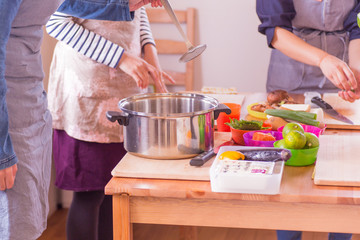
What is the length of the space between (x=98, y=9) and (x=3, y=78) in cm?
50

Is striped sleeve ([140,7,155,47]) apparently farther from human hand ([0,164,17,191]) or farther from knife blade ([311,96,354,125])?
human hand ([0,164,17,191])

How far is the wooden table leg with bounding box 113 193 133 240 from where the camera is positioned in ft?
3.64

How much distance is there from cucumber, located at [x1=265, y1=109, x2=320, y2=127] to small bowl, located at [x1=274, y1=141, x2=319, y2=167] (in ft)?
0.97

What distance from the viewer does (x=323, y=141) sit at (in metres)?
1.35

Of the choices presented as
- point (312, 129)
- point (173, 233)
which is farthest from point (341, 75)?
point (173, 233)

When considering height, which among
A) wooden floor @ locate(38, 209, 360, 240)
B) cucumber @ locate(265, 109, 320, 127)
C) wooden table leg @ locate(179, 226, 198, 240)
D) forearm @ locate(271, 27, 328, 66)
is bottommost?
wooden floor @ locate(38, 209, 360, 240)

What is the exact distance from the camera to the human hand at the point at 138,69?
5.36 feet

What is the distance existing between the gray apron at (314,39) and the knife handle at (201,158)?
1.00 meters

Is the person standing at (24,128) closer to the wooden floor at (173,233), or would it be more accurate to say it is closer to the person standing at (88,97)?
the person standing at (88,97)

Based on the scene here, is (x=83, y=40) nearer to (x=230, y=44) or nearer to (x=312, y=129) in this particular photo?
(x=312, y=129)

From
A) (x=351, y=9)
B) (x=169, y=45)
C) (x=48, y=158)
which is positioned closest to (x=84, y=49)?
(x=48, y=158)

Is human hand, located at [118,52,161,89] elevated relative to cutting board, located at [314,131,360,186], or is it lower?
elevated

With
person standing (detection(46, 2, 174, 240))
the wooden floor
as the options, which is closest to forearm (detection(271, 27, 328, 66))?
person standing (detection(46, 2, 174, 240))

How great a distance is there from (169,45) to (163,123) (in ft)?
6.26
